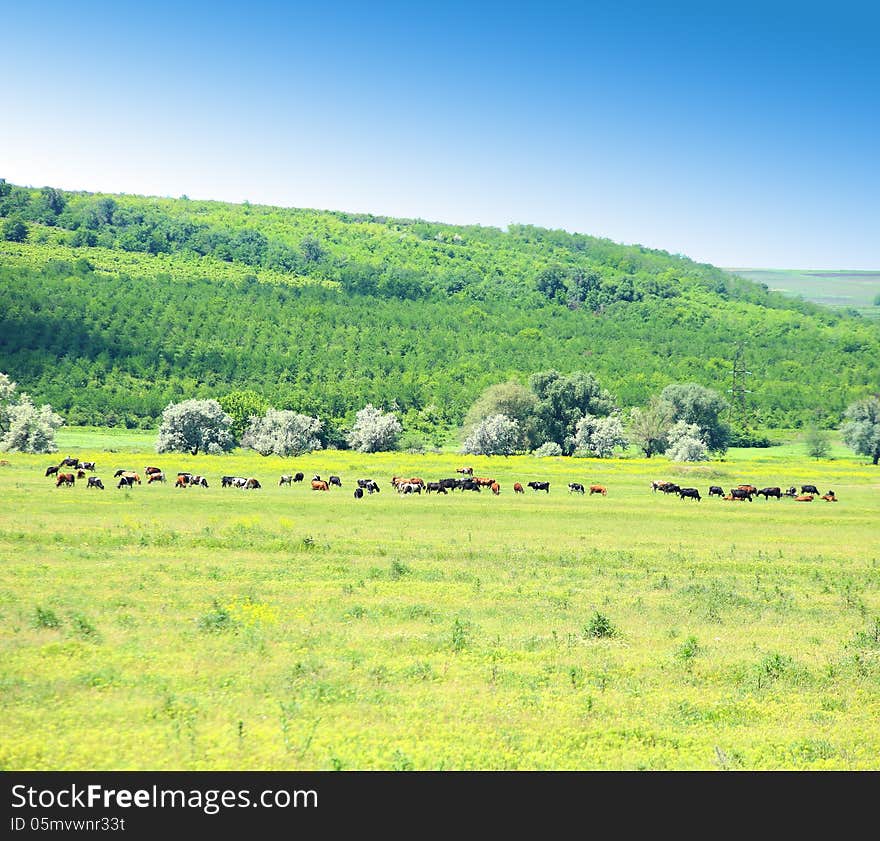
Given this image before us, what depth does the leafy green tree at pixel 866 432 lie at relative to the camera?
127125 mm

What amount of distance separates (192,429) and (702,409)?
74.2 meters

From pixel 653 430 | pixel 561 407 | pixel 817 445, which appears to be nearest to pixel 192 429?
pixel 561 407

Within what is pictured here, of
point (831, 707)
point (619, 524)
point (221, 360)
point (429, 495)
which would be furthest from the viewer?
point (221, 360)

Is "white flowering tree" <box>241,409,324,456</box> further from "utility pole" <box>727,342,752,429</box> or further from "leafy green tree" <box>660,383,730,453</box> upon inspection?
"utility pole" <box>727,342,752,429</box>

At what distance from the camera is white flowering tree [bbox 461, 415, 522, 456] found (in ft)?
390

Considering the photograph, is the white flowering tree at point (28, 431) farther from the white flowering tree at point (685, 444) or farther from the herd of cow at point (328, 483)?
the white flowering tree at point (685, 444)

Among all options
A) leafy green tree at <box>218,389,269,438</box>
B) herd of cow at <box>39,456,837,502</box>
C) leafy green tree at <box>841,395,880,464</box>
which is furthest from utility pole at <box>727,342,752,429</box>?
herd of cow at <box>39,456,837,502</box>

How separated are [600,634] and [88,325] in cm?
18398

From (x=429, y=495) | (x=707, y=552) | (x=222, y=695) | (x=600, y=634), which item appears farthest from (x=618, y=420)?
(x=222, y=695)

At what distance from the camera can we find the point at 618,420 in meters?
122

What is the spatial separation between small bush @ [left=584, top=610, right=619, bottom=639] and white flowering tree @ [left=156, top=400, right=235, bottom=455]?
8450 cm
